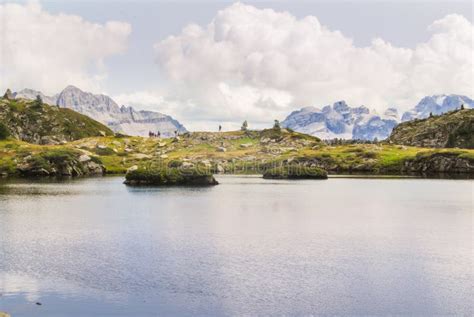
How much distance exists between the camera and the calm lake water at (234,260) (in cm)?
3903

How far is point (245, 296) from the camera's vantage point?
1607 inches

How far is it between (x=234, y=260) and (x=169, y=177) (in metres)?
104

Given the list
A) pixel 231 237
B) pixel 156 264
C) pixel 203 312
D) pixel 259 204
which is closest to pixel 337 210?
Answer: pixel 259 204

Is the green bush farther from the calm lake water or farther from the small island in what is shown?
the calm lake water

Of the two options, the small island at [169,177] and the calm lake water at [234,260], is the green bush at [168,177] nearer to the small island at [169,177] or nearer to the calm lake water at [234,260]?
the small island at [169,177]

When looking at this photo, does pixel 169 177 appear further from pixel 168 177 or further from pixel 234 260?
pixel 234 260

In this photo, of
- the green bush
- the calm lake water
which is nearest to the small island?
the green bush

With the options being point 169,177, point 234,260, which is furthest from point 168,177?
point 234,260

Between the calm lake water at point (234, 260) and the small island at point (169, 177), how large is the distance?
171ft

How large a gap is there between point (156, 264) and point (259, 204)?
58.5 metres

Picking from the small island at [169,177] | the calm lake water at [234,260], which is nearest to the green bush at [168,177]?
the small island at [169,177]

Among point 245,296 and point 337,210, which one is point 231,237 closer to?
point 245,296

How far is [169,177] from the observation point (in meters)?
155

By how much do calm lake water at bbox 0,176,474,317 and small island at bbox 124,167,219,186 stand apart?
52.1 metres
